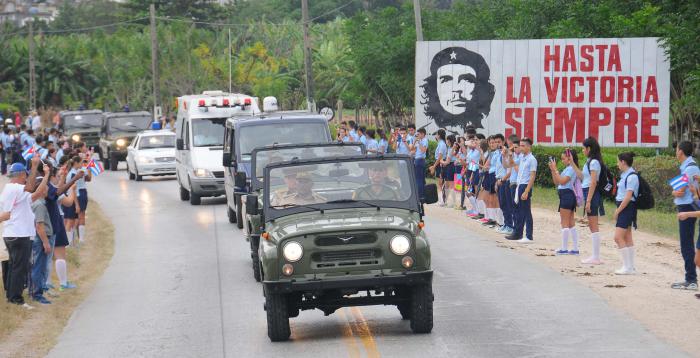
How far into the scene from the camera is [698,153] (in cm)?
3594

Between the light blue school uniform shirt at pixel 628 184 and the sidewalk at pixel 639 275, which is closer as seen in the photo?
the sidewalk at pixel 639 275

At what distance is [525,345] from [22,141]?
3054 centimetres

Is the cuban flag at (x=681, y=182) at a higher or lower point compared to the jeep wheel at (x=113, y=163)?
higher

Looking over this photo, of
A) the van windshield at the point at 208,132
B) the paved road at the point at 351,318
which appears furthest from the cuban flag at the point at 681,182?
the van windshield at the point at 208,132

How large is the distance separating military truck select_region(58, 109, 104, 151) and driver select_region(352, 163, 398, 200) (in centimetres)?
4240

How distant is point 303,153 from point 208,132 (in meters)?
14.3

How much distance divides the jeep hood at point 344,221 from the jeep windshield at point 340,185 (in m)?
0.20

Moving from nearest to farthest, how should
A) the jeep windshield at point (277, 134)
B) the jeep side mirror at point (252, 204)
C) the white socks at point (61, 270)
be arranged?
the jeep side mirror at point (252, 204)
the white socks at point (61, 270)
the jeep windshield at point (277, 134)

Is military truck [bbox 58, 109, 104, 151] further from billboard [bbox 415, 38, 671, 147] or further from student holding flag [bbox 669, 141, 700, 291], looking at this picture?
student holding flag [bbox 669, 141, 700, 291]

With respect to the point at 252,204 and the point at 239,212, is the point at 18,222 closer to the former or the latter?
the point at 252,204

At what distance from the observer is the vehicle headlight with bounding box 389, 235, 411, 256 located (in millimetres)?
11984

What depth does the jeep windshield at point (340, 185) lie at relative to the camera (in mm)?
12953

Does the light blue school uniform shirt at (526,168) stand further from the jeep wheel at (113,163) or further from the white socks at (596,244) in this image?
the jeep wheel at (113,163)

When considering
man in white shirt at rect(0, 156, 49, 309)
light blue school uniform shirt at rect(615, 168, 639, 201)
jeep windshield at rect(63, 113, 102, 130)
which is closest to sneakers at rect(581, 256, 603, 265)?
light blue school uniform shirt at rect(615, 168, 639, 201)
